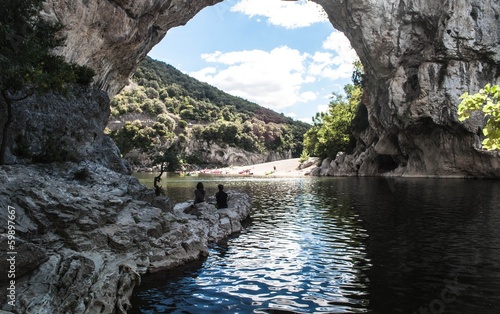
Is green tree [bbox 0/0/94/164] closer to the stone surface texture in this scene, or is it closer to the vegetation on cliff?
the stone surface texture

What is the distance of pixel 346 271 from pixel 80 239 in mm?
8118

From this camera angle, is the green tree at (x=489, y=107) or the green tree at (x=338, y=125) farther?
the green tree at (x=338, y=125)

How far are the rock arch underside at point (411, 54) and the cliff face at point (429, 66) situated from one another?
120 millimetres

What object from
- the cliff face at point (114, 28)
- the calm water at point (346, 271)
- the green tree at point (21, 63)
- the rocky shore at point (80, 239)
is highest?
the cliff face at point (114, 28)

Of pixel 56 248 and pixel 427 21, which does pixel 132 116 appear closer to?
pixel 427 21

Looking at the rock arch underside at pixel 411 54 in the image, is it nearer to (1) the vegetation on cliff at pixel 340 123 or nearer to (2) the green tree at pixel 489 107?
(1) the vegetation on cliff at pixel 340 123

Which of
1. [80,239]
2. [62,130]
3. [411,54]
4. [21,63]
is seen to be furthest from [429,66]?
[80,239]

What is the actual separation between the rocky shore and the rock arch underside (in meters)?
24.7

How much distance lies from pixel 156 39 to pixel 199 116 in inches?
4313

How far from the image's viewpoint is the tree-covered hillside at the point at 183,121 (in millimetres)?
119438

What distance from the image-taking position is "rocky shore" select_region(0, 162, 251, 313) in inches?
293

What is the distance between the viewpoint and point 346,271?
11438 mm

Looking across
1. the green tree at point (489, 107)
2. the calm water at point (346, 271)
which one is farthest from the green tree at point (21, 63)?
the green tree at point (489, 107)

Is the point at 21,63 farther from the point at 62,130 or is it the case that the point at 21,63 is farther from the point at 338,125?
the point at 338,125
